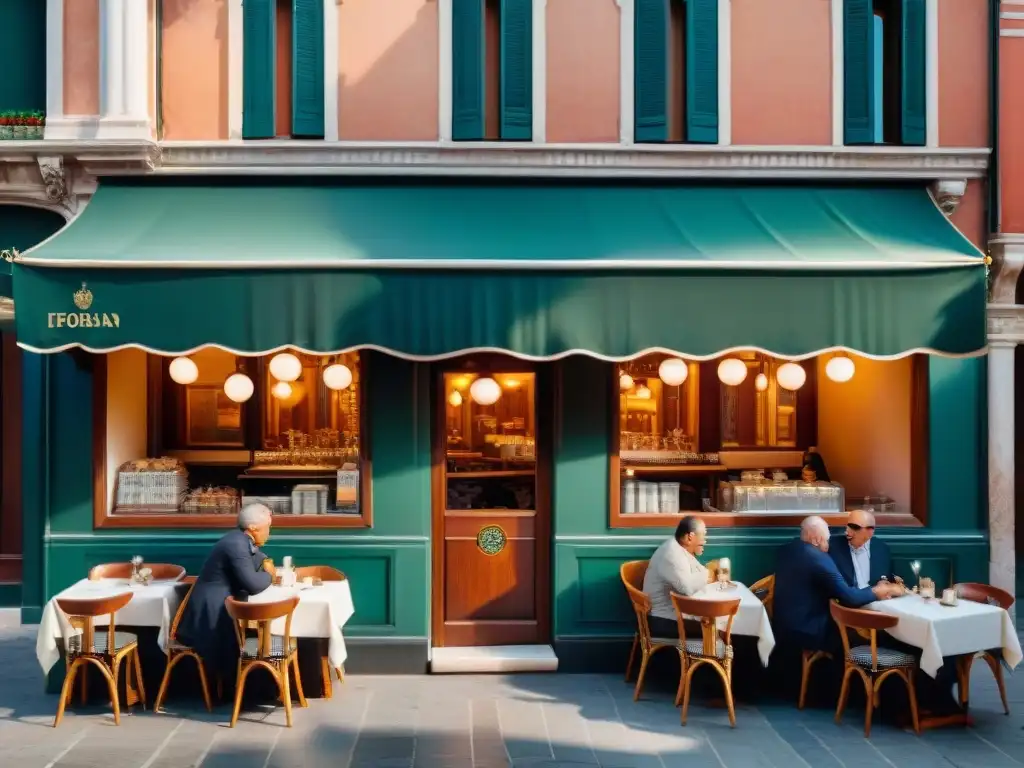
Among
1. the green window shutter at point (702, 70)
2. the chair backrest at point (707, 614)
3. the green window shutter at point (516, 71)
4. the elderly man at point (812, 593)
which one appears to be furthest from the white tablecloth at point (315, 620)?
the green window shutter at point (702, 70)

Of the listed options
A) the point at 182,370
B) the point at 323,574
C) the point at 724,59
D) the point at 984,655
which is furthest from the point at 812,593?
the point at 182,370

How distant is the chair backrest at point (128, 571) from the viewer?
8.35 m

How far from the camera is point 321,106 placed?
9.19m

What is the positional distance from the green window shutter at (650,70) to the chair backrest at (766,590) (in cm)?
412

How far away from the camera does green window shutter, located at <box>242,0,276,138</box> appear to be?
9.14 m

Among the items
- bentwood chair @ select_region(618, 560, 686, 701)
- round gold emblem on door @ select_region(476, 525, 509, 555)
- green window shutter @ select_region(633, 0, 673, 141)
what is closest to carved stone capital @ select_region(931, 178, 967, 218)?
green window shutter @ select_region(633, 0, 673, 141)

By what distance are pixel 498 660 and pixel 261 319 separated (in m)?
3.64

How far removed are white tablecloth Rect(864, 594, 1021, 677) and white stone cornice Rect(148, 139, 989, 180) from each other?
4072 millimetres

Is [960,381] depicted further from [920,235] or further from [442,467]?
[442,467]

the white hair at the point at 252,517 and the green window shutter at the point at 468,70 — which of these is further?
the green window shutter at the point at 468,70

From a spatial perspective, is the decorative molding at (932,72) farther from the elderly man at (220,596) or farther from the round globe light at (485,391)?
the elderly man at (220,596)

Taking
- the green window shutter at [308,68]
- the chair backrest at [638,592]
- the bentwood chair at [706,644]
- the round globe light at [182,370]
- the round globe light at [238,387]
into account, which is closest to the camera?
the bentwood chair at [706,644]

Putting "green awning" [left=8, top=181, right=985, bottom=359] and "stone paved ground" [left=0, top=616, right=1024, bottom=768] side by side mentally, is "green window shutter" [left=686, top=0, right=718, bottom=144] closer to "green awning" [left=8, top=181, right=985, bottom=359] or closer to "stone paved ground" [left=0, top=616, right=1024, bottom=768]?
"green awning" [left=8, top=181, right=985, bottom=359]

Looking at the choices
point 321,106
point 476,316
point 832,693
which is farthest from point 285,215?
point 832,693
